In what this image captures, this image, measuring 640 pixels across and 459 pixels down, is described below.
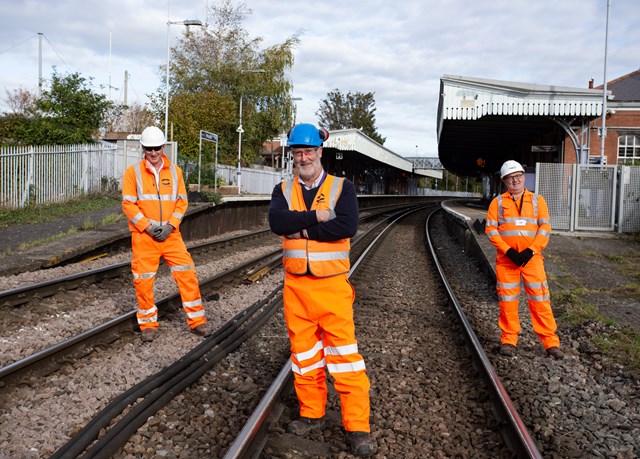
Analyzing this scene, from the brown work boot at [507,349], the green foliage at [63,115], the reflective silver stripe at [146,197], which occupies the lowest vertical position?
the brown work boot at [507,349]

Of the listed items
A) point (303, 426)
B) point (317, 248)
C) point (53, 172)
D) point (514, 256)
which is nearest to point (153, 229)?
point (317, 248)

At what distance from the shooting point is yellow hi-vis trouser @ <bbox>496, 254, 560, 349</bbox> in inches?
221

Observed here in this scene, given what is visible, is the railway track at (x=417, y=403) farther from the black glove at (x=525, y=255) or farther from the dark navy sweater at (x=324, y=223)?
the dark navy sweater at (x=324, y=223)

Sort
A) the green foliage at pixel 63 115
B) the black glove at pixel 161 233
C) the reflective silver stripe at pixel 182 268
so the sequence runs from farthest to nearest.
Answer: the green foliage at pixel 63 115 < the reflective silver stripe at pixel 182 268 < the black glove at pixel 161 233

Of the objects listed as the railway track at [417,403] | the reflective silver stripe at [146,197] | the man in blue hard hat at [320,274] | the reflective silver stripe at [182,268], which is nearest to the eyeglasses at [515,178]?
the railway track at [417,403]

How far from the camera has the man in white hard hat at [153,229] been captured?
18.8 ft

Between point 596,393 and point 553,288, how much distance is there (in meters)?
4.27

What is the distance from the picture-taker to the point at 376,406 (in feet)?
14.3

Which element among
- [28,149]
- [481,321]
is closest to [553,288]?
[481,321]

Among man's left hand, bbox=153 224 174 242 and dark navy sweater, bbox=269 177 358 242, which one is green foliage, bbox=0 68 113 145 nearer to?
man's left hand, bbox=153 224 174 242

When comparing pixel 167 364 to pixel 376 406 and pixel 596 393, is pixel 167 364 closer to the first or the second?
pixel 376 406

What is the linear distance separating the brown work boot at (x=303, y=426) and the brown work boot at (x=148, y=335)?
2.47 m

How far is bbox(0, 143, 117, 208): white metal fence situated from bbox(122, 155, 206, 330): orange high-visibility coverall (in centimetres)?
1105

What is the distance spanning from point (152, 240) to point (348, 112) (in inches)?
3871
